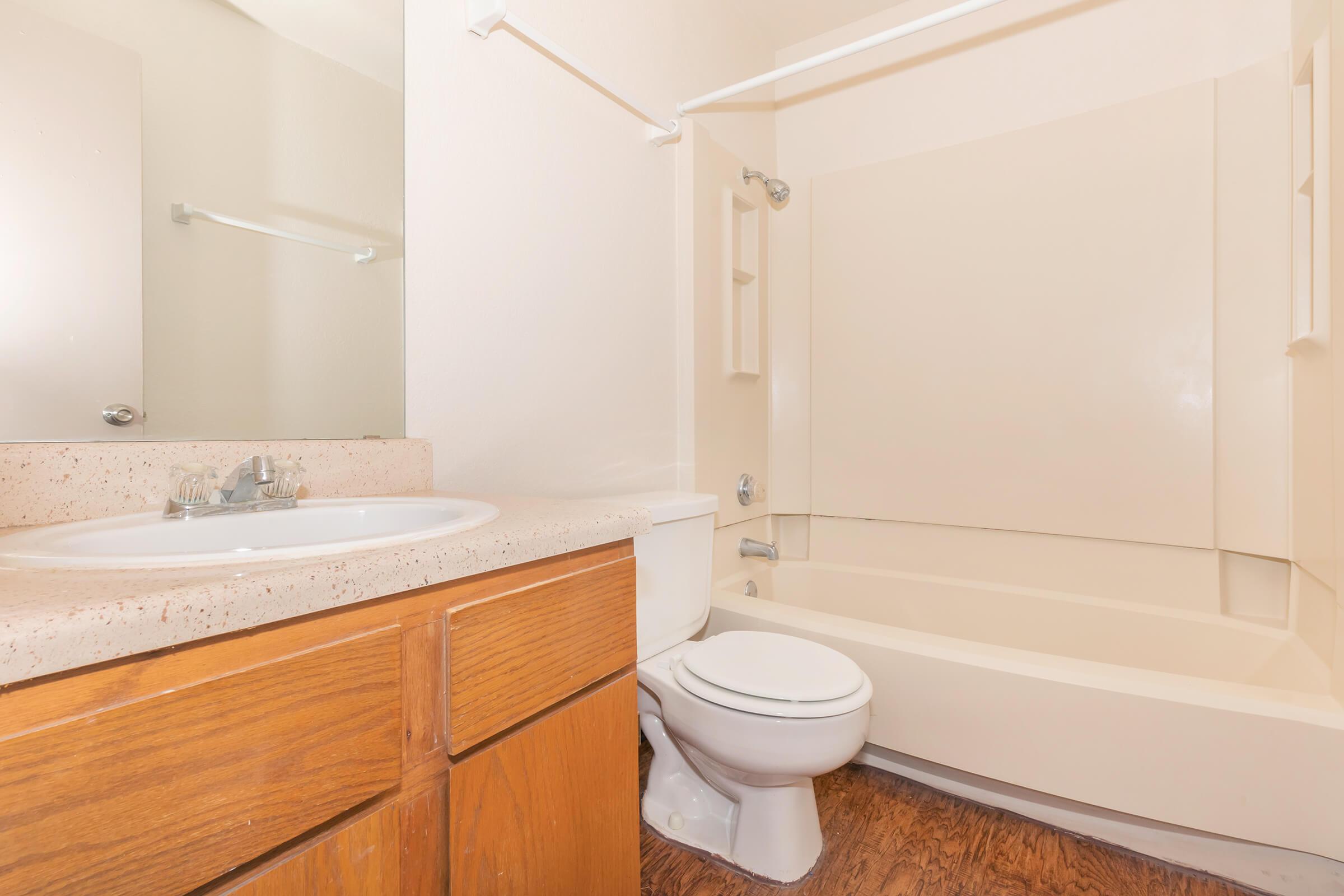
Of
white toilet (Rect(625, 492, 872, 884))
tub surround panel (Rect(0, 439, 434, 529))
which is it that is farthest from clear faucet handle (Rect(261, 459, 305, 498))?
white toilet (Rect(625, 492, 872, 884))

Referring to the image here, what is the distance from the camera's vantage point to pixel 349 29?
1168 mm

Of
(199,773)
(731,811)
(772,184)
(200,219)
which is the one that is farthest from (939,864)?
(772,184)

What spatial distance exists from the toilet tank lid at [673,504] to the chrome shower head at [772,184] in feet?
4.17

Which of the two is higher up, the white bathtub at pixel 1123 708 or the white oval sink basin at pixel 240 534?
the white oval sink basin at pixel 240 534

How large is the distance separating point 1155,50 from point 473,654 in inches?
98.7

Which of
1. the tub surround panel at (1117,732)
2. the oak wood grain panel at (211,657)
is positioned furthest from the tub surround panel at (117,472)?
the tub surround panel at (1117,732)

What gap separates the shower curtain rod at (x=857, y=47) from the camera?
1.47m

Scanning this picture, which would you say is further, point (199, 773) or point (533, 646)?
point (533, 646)

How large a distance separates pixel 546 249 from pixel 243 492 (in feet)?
3.01

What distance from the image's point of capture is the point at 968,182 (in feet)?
7.07

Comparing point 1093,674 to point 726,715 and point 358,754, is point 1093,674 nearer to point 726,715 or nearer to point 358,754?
point 726,715

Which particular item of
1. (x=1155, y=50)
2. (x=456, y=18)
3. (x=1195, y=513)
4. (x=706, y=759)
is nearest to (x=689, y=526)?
(x=706, y=759)

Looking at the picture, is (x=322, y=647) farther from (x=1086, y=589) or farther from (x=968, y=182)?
(x=968, y=182)

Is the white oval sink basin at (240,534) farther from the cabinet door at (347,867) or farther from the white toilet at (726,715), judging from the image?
the white toilet at (726,715)
